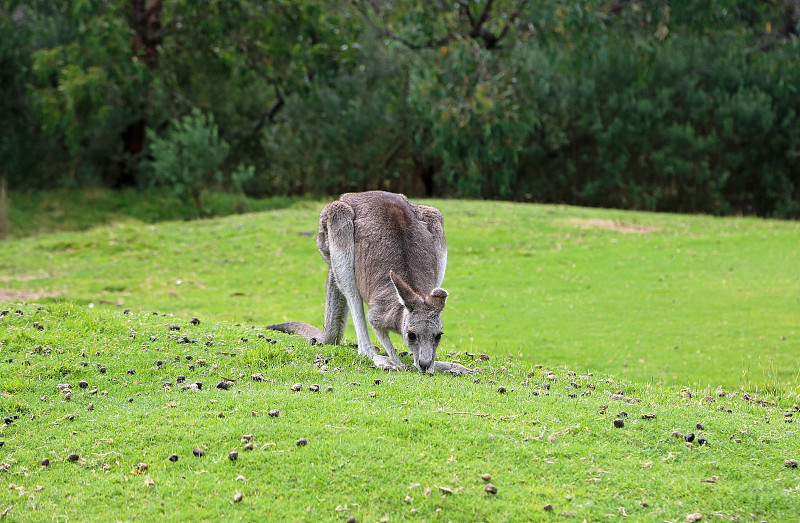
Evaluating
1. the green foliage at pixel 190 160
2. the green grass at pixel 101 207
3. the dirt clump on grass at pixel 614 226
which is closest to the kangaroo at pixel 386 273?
the dirt clump on grass at pixel 614 226

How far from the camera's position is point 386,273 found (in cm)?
729

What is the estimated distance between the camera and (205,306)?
1410cm

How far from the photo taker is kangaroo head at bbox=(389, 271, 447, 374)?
6.53 m

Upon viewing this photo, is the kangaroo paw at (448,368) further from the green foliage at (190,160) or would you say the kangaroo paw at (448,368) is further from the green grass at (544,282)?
the green foliage at (190,160)

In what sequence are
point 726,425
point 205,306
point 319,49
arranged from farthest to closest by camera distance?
1. point 319,49
2. point 205,306
3. point 726,425

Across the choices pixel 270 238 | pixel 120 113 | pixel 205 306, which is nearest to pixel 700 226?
pixel 270 238

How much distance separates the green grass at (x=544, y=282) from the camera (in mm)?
11078

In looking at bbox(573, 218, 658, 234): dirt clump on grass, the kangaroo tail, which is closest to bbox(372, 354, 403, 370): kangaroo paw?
the kangaroo tail

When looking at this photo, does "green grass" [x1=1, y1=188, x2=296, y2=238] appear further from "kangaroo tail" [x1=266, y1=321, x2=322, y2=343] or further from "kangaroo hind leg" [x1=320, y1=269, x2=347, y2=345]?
"kangaroo hind leg" [x1=320, y1=269, x2=347, y2=345]

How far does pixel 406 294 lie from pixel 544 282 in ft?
31.4

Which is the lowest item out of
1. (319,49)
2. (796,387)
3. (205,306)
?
(205,306)

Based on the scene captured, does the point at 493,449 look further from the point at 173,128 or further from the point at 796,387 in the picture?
the point at 173,128

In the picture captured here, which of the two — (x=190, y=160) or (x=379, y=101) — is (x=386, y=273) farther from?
(x=379, y=101)

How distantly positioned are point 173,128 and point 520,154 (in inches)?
544
